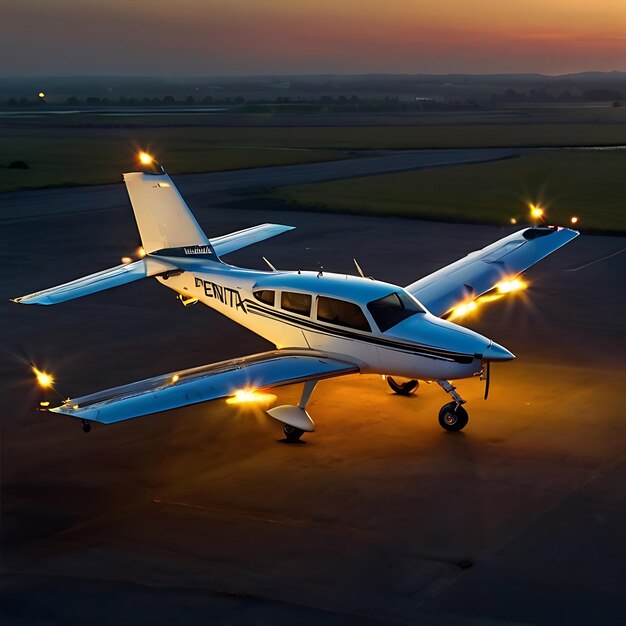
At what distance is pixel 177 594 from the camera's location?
12891 mm

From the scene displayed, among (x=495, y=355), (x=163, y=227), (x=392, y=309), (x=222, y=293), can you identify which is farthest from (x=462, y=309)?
(x=163, y=227)

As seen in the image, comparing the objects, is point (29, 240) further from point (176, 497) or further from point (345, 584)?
point (345, 584)

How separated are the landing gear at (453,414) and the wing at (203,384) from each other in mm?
1890

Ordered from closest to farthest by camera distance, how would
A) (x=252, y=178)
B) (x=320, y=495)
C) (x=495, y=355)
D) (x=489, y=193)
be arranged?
(x=320, y=495)
(x=495, y=355)
(x=489, y=193)
(x=252, y=178)

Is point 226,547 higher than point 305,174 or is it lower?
lower

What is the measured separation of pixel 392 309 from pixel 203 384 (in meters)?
4.20

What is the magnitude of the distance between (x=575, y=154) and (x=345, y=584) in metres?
79.9

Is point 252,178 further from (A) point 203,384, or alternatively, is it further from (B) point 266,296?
(A) point 203,384

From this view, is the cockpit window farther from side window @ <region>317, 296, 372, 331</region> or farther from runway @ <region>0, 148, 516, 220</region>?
runway @ <region>0, 148, 516, 220</region>

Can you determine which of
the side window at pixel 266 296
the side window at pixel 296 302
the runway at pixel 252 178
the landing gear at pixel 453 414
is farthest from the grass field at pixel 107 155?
the landing gear at pixel 453 414

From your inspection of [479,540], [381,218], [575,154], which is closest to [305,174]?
[381,218]

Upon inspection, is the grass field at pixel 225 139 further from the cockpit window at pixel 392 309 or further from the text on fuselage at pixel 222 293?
the cockpit window at pixel 392 309

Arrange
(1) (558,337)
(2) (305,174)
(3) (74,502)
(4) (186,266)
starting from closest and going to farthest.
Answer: (3) (74,502), (4) (186,266), (1) (558,337), (2) (305,174)

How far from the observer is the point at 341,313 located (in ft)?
64.1
